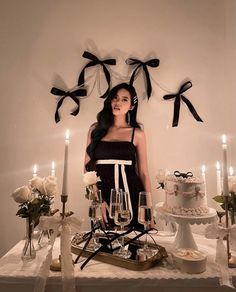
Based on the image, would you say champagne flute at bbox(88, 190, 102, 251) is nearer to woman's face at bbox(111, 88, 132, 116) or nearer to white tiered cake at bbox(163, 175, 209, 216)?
white tiered cake at bbox(163, 175, 209, 216)

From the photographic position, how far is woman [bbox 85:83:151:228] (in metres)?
1.69

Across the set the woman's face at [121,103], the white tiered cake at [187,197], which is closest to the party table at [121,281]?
the white tiered cake at [187,197]

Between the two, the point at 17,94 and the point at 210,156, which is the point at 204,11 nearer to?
the point at 210,156

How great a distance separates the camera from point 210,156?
6.03 ft

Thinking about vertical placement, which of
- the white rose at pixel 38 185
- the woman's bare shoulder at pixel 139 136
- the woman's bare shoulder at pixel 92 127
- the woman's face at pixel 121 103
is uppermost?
the woman's face at pixel 121 103

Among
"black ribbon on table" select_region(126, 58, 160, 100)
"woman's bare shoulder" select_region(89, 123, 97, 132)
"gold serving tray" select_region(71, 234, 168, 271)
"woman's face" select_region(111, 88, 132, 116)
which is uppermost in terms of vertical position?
"black ribbon on table" select_region(126, 58, 160, 100)

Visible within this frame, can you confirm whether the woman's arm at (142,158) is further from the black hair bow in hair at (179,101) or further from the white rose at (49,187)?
the white rose at (49,187)

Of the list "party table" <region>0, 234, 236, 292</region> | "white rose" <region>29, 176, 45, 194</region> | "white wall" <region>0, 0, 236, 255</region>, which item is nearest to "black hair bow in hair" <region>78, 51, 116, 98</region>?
"white wall" <region>0, 0, 236, 255</region>

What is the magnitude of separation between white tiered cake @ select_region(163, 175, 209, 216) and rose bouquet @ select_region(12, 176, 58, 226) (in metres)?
0.55

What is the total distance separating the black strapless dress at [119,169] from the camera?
168cm

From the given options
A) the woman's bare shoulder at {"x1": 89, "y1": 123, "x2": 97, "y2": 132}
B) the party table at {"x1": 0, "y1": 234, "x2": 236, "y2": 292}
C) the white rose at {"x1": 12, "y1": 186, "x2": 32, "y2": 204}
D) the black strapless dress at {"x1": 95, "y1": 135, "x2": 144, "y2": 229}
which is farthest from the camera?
the woman's bare shoulder at {"x1": 89, "y1": 123, "x2": 97, "y2": 132}

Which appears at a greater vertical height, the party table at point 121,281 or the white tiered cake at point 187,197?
the white tiered cake at point 187,197

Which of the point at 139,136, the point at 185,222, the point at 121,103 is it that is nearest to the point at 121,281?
the point at 185,222

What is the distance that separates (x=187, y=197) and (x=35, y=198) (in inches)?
26.9
